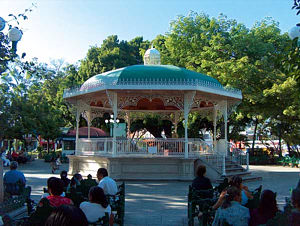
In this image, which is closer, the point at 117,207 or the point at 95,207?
the point at 95,207

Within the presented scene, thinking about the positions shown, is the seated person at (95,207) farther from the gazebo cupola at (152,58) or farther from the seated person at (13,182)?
the gazebo cupola at (152,58)

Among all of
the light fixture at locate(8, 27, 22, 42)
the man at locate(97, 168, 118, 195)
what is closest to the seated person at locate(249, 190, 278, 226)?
the man at locate(97, 168, 118, 195)

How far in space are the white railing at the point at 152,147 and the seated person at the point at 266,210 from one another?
35.7 feet

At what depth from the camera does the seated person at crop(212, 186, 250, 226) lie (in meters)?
4.60

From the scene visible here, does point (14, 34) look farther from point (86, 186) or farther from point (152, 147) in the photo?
point (152, 147)

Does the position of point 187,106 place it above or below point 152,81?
below

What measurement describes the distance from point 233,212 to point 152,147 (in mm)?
10841

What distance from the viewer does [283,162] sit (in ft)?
89.2

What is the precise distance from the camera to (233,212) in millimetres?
4648

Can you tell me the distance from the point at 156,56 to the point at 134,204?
11.5m

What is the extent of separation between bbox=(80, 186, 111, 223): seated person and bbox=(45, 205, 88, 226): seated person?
2658mm

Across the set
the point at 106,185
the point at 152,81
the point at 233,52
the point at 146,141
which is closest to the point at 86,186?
the point at 106,185

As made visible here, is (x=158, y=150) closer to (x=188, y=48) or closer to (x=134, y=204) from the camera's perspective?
(x=134, y=204)

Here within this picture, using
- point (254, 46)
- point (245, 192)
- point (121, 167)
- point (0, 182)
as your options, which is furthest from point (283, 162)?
point (0, 182)
